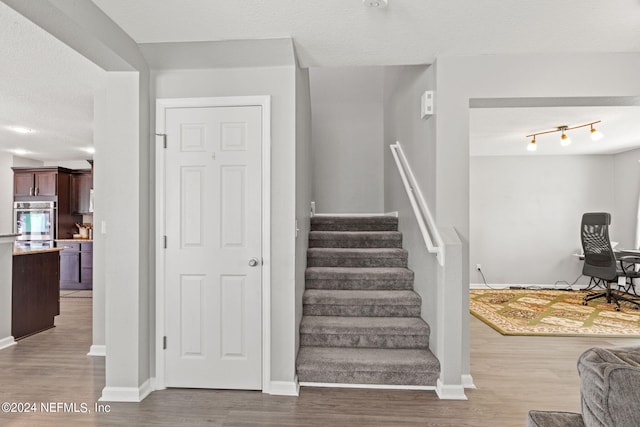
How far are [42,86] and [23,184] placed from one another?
4.65 metres

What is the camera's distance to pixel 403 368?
2.65 meters

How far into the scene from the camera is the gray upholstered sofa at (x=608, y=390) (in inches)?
35.6

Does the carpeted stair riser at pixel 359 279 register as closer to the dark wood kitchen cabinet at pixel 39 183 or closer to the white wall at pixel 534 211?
the white wall at pixel 534 211

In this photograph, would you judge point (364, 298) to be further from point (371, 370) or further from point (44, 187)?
point (44, 187)

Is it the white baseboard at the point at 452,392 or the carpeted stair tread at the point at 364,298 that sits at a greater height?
the carpeted stair tread at the point at 364,298

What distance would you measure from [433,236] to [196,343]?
2028mm

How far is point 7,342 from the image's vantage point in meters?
3.62

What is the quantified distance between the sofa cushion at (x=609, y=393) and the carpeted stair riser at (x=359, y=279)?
2.43 meters

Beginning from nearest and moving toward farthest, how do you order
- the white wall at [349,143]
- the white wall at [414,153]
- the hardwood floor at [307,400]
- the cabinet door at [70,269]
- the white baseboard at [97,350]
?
the hardwood floor at [307,400] → the white wall at [414,153] → the white baseboard at [97,350] → the white wall at [349,143] → the cabinet door at [70,269]

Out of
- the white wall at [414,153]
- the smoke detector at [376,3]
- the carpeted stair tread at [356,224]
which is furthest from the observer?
the carpeted stair tread at [356,224]

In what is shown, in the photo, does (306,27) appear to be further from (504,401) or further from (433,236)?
(504,401)

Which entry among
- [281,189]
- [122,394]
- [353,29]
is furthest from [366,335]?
[353,29]

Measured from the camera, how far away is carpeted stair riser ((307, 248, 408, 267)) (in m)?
3.75

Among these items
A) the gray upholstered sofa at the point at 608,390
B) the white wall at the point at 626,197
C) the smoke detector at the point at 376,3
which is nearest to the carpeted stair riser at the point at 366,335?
the gray upholstered sofa at the point at 608,390
